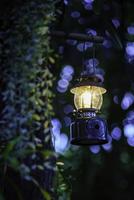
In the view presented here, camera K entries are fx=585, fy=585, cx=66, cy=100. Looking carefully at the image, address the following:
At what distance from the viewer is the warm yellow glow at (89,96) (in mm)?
3377

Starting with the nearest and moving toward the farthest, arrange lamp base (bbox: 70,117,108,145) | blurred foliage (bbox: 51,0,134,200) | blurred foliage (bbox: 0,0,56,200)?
blurred foliage (bbox: 0,0,56,200) < lamp base (bbox: 70,117,108,145) < blurred foliage (bbox: 51,0,134,200)

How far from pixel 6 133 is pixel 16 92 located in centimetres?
15

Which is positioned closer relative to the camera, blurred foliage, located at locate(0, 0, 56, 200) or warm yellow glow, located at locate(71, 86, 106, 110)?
blurred foliage, located at locate(0, 0, 56, 200)

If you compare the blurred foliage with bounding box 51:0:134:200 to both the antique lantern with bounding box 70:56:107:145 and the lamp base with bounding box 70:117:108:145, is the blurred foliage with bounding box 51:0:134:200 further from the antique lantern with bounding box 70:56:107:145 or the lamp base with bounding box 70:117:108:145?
the lamp base with bounding box 70:117:108:145

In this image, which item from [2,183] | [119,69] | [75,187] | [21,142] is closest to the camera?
[21,142]

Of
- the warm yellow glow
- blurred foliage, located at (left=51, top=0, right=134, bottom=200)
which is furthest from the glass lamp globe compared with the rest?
blurred foliage, located at (left=51, top=0, right=134, bottom=200)

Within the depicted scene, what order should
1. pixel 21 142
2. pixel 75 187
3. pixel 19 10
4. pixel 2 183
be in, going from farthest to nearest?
pixel 75 187, pixel 2 183, pixel 19 10, pixel 21 142

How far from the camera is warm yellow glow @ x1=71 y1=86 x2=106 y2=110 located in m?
3.38

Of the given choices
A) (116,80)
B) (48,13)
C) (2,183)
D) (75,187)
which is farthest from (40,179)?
(75,187)

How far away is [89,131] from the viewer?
3.33m

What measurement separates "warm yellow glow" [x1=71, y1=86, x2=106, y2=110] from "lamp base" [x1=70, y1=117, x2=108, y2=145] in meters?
0.09

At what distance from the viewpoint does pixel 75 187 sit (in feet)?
25.6

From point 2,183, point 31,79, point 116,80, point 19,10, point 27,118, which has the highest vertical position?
point 116,80

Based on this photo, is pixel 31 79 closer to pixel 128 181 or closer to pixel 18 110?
pixel 18 110
